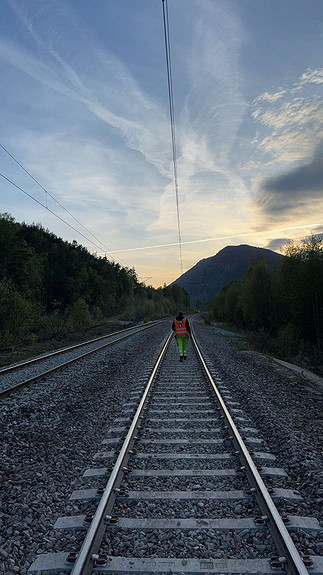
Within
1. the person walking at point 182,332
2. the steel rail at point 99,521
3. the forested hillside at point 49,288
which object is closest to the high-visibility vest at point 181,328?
the person walking at point 182,332

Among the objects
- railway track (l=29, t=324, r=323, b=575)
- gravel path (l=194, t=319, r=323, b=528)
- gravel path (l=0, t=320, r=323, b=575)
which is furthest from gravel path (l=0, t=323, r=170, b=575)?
gravel path (l=194, t=319, r=323, b=528)

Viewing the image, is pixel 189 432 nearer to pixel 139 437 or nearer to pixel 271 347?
pixel 139 437

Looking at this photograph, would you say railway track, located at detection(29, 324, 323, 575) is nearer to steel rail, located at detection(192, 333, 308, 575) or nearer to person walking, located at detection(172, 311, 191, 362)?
steel rail, located at detection(192, 333, 308, 575)

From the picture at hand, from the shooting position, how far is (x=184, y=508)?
3967 millimetres

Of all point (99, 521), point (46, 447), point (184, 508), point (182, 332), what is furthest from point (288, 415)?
point (182, 332)

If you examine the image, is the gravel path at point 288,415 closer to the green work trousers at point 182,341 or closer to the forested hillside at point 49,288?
the green work trousers at point 182,341

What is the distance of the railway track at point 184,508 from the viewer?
310 centimetres

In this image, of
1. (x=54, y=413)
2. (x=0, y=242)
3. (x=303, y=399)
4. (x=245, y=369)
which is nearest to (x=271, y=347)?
(x=245, y=369)

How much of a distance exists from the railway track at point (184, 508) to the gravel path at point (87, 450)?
0.03 metres

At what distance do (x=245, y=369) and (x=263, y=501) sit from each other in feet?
31.5

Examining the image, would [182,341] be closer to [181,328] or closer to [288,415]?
[181,328]

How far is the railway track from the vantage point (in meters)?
3.10

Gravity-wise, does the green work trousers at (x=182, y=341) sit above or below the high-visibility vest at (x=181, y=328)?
below

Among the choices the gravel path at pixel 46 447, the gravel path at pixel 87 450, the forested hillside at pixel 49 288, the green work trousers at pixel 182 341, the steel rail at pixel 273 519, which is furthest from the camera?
the forested hillside at pixel 49 288
